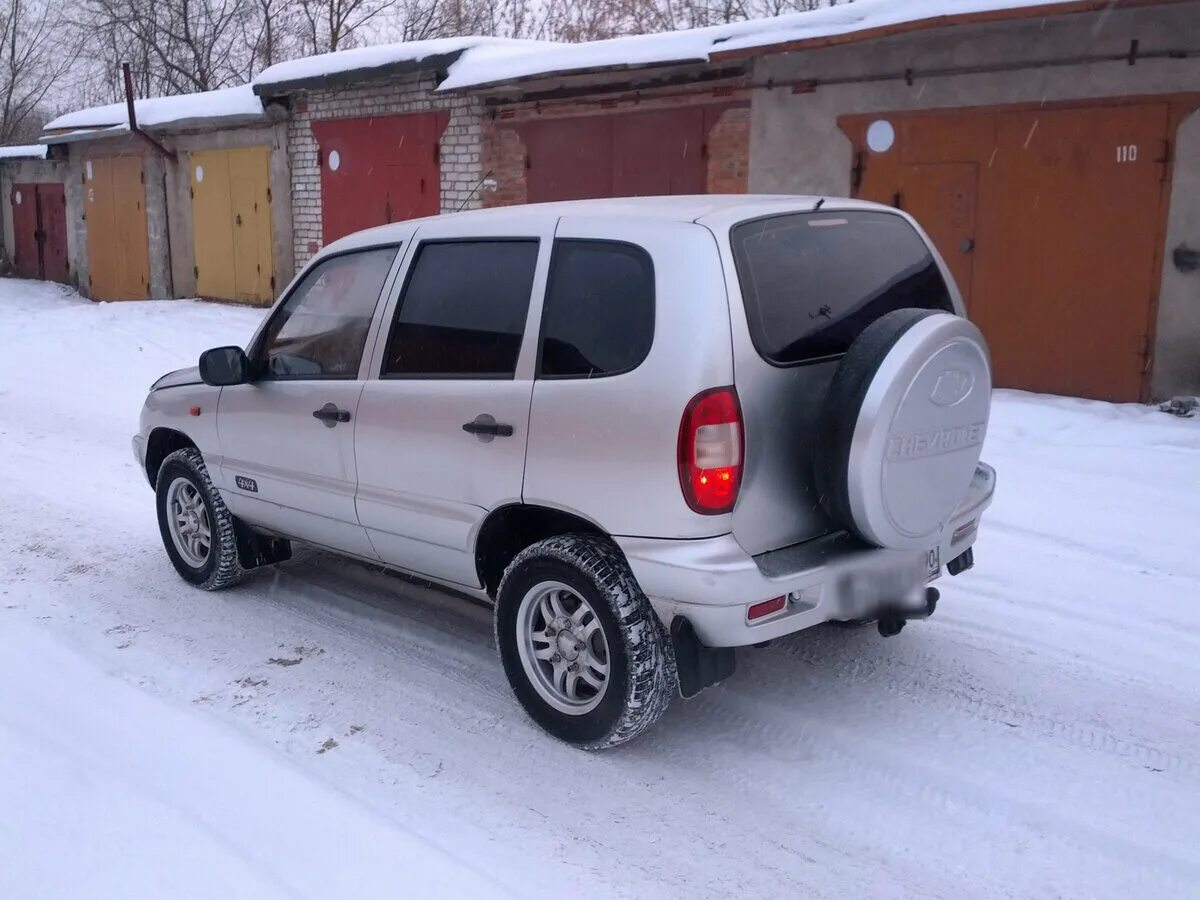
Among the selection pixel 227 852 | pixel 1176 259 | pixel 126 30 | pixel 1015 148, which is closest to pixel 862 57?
pixel 1015 148

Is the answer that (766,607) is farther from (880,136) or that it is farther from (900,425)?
(880,136)

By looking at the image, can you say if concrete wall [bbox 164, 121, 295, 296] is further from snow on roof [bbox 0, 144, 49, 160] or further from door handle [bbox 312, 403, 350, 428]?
door handle [bbox 312, 403, 350, 428]

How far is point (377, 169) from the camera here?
15695mm

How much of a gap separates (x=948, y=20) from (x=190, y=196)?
14.5 metres

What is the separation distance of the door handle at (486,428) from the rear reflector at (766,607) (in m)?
1.06

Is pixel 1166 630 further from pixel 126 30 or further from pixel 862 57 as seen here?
pixel 126 30

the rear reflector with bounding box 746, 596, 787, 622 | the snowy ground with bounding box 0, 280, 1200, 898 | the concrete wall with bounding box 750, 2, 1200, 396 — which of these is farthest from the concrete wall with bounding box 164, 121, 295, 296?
the rear reflector with bounding box 746, 596, 787, 622

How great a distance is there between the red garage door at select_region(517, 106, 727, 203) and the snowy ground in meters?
7.03

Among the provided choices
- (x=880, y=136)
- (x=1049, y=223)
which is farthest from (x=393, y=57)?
(x=1049, y=223)

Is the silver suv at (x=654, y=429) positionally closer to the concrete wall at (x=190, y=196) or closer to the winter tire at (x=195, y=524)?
the winter tire at (x=195, y=524)

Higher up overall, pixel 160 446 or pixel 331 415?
pixel 331 415

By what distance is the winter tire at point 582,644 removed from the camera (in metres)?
3.57

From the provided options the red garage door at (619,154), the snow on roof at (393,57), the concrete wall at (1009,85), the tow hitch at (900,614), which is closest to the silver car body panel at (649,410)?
the tow hitch at (900,614)

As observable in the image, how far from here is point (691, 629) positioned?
11.4ft
